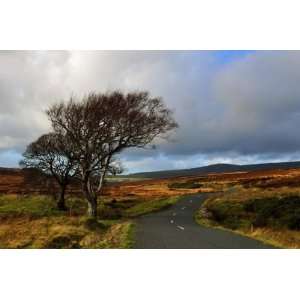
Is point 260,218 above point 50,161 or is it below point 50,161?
below

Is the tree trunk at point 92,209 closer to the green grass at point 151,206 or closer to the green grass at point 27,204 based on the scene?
the green grass at point 151,206

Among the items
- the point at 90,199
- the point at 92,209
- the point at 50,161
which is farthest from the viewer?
the point at 50,161

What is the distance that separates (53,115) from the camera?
145 feet

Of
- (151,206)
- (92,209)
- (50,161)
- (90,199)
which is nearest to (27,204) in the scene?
(50,161)

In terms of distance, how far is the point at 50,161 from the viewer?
197 feet

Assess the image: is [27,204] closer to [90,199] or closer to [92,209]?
[90,199]

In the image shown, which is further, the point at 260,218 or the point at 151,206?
the point at 151,206

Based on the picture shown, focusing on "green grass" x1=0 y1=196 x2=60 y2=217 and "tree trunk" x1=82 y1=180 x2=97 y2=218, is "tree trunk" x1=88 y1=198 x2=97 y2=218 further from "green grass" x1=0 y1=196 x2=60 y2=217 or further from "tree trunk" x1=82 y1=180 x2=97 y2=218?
"green grass" x1=0 y1=196 x2=60 y2=217

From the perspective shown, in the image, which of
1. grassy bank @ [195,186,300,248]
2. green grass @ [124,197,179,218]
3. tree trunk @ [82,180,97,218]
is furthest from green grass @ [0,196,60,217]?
grassy bank @ [195,186,300,248]

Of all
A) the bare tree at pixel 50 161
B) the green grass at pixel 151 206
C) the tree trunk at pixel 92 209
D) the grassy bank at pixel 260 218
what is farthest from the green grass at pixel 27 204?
the grassy bank at pixel 260 218

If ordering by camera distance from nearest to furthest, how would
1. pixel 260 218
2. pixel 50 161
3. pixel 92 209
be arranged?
pixel 260 218
pixel 92 209
pixel 50 161

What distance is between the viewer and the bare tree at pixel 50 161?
2295 inches

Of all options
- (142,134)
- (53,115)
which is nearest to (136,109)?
(142,134)
